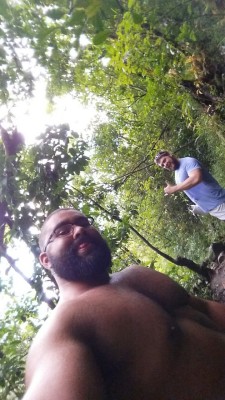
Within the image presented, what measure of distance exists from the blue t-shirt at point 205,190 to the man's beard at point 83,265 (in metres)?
1.90

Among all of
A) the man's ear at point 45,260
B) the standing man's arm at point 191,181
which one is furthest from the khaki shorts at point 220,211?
the man's ear at point 45,260

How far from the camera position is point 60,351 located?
4.25 ft

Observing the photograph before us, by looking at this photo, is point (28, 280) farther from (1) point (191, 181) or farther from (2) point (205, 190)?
(2) point (205, 190)

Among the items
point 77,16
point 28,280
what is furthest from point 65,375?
point 28,280

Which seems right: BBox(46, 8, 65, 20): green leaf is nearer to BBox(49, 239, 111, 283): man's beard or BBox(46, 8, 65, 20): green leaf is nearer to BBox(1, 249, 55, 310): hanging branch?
BBox(49, 239, 111, 283): man's beard

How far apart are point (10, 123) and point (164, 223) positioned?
14.0 feet

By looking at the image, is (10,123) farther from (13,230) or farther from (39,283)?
(39,283)

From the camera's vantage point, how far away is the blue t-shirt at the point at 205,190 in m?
3.45

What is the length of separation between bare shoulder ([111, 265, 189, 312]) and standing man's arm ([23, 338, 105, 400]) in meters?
0.46

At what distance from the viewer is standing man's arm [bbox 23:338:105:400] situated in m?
1.14

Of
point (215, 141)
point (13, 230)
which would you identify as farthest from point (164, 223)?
point (13, 230)

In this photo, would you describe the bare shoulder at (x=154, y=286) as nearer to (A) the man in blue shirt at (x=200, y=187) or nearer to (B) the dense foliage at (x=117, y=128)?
(B) the dense foliage at (x=117, y=128)

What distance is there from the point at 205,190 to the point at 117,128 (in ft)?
14.7

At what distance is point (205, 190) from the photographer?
11.4ft
